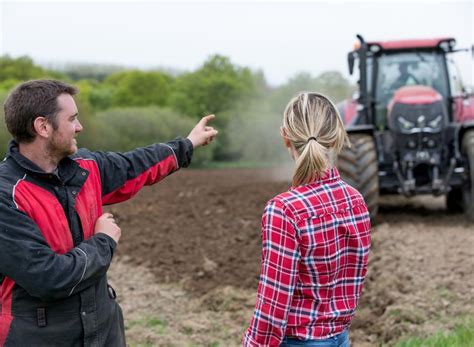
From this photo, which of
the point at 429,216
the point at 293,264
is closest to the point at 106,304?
the point at 293,264

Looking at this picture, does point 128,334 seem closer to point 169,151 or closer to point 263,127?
point 169,151

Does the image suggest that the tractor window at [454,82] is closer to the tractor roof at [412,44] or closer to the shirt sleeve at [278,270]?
the tractor roof at [412,44]

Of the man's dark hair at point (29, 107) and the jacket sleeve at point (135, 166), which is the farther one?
the jacket sleeve at point (135, 166)

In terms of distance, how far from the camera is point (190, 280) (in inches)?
305

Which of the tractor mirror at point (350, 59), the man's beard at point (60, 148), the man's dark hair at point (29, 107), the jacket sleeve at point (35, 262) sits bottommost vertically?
the jacket sleeve at point (35, 262)

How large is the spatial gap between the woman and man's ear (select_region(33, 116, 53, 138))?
92 centimetres

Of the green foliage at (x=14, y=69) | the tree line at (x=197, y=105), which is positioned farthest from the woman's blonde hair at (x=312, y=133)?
the green foliage at (x=14, y=69)

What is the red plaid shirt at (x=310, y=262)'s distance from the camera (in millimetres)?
2471

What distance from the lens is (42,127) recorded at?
2.73m

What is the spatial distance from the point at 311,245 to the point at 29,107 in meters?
1.20

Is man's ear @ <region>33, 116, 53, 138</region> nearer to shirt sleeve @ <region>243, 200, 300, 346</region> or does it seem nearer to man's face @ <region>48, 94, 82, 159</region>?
man's face @ <region>48, 94, 82, 159</region>

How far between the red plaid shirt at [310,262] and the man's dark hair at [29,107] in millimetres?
966

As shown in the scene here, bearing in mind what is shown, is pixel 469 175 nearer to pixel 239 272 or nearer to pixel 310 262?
pixel 239 272

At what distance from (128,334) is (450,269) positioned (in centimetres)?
332
